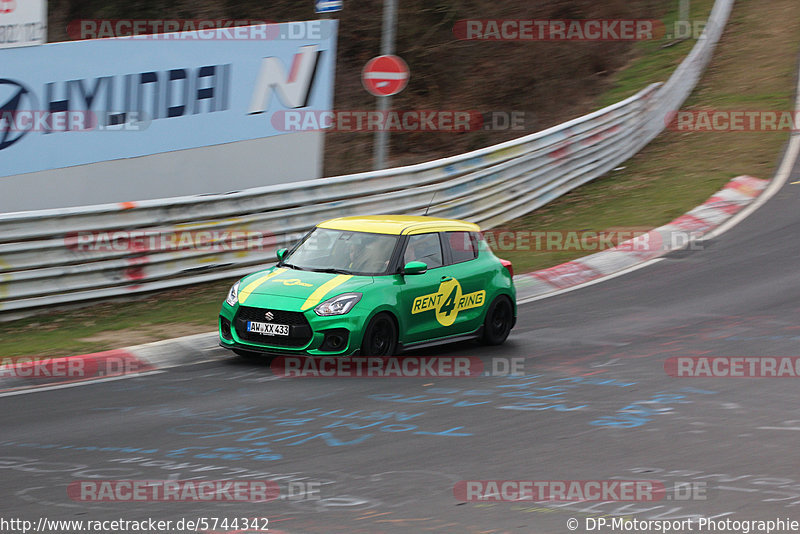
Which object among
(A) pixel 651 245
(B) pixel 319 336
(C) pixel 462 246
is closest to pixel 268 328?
(B) pixel 319 336

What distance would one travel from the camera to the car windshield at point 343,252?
11.0 meters

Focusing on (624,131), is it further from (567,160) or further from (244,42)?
(244,42)

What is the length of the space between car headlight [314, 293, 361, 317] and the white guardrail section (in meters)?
4.14


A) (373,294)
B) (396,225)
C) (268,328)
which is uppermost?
(396,225)

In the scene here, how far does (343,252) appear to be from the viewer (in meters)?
11.3

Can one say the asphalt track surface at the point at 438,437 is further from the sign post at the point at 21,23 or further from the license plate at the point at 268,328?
the sign post at the point at 21,23

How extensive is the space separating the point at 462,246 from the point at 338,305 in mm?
2154

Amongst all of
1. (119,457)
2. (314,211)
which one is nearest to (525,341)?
(314,211)

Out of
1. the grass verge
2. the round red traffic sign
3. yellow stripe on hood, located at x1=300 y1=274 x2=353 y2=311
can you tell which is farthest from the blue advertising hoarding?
yellow stripe on hood, located at x1=300 y1=274 x2=353 y2=311

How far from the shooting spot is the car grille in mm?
10234

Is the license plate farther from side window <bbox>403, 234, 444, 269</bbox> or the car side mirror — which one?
side window <bbox>403, 234, 444, 269</bbox>

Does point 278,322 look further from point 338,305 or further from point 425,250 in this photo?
point 425,250

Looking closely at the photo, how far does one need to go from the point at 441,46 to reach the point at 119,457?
2173cm

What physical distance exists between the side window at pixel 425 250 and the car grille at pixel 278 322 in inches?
58.4
